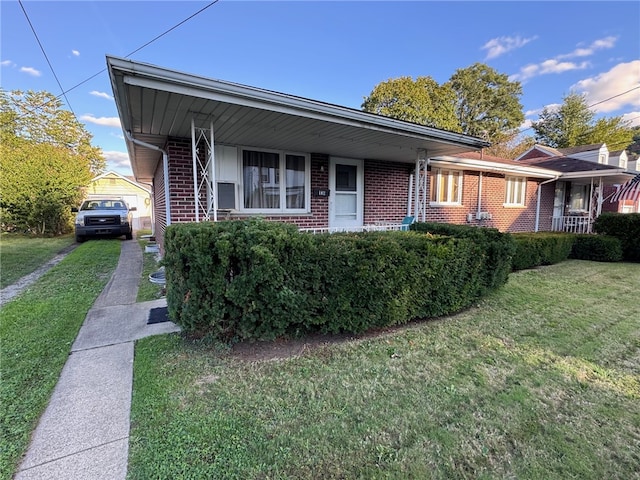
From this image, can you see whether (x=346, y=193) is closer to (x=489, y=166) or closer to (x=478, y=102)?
(x=489, y=166)

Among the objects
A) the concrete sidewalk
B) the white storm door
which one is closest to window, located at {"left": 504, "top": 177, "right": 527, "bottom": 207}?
the white storm door

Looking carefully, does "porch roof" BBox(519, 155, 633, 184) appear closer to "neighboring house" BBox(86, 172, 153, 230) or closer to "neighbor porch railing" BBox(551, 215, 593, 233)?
"neighbor porch railing" BBox(551, 215, 593, 233)

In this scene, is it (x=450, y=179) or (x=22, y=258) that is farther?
(x=450, y=179)

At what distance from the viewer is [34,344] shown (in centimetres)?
327

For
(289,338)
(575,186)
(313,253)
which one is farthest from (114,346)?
(575,186)

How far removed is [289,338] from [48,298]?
13.8 ft

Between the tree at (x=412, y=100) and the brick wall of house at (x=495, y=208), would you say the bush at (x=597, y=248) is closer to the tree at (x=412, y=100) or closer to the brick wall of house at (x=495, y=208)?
the brick wall of house at (x=495, y=208)

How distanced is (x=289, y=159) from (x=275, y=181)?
63cm

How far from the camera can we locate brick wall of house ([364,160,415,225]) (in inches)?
330

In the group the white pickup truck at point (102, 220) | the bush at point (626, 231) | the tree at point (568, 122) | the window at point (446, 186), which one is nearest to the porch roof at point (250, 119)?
the window at point (446, 186)

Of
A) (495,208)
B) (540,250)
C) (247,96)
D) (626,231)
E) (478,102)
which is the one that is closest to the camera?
(247,96)

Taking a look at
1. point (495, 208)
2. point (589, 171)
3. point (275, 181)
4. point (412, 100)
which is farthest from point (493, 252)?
point (412, 100)

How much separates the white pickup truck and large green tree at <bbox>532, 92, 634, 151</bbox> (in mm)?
40219

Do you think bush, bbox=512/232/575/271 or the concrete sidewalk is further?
bush, bbox=512/232/575/271
